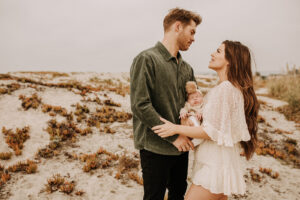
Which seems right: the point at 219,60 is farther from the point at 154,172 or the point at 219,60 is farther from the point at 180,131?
the point at 154,172

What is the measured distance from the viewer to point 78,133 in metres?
7.54

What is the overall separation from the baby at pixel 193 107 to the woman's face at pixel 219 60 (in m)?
0.36

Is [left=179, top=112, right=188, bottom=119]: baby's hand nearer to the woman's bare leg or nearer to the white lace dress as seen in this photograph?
the white lace dress

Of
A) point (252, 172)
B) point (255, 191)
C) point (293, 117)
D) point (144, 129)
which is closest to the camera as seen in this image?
point (144, 129)

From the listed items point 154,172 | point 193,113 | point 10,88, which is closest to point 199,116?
point 193,113

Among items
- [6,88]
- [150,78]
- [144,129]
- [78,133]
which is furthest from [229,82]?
[6,88]

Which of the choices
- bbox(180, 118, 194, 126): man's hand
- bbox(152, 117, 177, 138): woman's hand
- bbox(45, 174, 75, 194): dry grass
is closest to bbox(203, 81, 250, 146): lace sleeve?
bbox(180, 118, 194, 126): man's hand

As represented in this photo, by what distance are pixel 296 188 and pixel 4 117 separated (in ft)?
36.3

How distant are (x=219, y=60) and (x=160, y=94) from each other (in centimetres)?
89

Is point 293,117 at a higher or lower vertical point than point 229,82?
lower

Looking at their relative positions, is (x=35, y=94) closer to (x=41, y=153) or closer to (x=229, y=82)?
(x=41, y=153)

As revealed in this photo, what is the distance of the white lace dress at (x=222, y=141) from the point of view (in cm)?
197

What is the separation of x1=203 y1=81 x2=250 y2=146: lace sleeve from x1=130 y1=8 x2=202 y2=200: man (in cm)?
36

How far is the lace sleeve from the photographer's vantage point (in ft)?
6.44
